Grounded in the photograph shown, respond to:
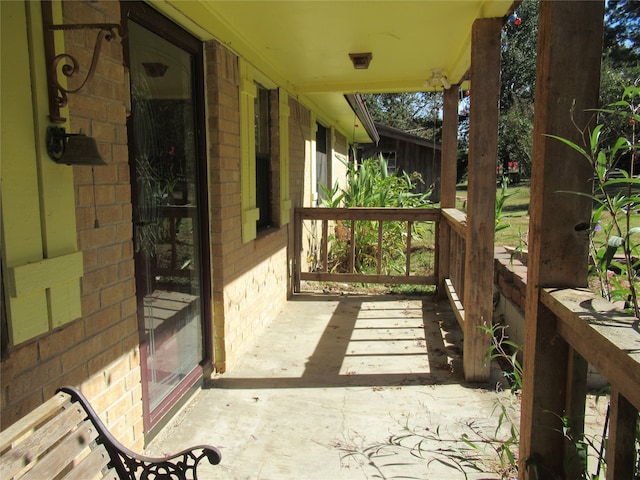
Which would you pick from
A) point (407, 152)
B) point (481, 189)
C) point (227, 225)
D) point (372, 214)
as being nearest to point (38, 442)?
point (227, 225)

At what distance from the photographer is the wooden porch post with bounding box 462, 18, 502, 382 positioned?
10.0 ft

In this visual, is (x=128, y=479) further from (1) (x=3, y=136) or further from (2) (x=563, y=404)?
(2) (x=563, y=404)

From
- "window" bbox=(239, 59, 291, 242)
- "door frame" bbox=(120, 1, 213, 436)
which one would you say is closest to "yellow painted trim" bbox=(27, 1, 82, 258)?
"door frame" bbox=(120, 1, 213, 436)

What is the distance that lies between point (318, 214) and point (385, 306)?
134cm

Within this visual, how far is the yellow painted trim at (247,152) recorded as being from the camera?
3535 mm

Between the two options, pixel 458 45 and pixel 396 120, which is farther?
pixel 396 120

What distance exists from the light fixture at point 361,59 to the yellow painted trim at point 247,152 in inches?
35.5

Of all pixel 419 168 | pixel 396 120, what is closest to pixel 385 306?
pixel 419 168

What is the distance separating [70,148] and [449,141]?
4.31m

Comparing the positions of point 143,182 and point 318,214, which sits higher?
point 143,182

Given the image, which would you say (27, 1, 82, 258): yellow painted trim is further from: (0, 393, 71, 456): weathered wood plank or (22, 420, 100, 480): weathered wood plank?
(22, 420, 100, 480): weathered wood plank

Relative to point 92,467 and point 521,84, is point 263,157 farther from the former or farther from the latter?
point 521,84

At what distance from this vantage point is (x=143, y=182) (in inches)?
95.0

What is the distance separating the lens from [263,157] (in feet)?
15.0
